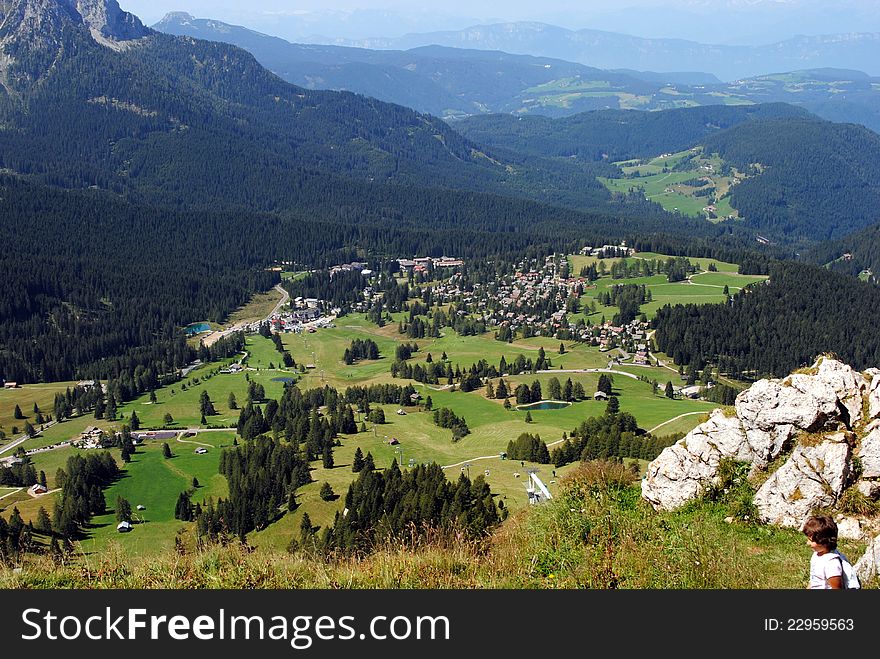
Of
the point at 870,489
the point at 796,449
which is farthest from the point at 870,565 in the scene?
the point at 796,449

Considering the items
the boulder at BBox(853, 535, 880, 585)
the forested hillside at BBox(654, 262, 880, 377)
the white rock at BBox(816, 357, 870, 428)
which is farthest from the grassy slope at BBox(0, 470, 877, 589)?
the forested hillside at BBox(654, 262, 880, 377)

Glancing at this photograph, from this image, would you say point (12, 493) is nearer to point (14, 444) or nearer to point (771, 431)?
point (14, 444)

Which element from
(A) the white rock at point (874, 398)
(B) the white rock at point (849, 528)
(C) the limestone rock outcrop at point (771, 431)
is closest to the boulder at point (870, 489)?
(C) the limestone rock outcrop at point (771, 431)

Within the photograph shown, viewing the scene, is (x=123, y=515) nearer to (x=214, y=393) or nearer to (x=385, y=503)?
(x=385, y=503)

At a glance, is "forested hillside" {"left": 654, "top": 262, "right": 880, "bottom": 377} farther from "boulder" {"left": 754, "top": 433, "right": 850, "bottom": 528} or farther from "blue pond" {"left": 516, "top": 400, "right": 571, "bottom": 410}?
"boulder" {"left": 754, "top": 433, "right": 850, "bottom": 528}

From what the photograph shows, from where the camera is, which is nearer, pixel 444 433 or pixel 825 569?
pixel 825 569

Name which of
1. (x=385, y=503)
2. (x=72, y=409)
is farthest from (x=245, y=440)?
(x=385, y=503)

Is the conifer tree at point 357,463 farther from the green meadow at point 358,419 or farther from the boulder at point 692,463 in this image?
the boulder at point 692,463
